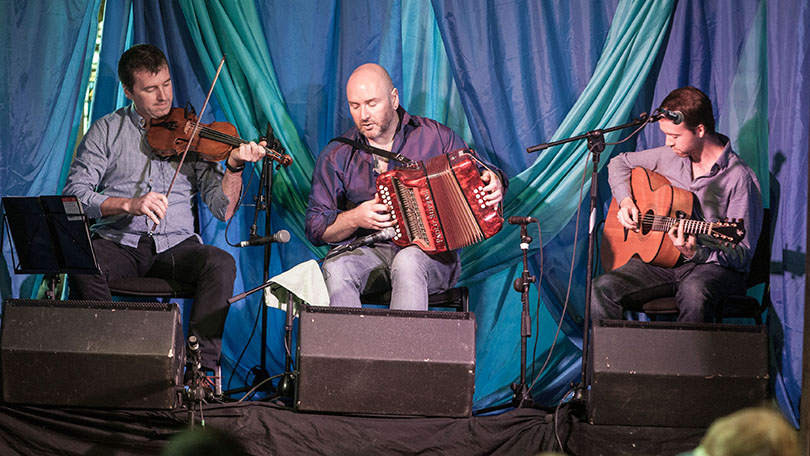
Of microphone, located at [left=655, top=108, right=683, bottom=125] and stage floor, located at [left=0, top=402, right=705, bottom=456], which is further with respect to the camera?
microphone, located at [left=655, top=108, right=683, bottom=125]

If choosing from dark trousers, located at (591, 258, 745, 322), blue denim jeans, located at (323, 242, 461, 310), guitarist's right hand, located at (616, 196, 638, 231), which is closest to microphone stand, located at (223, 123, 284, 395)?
blue denim jeans, located at (323, 242, 461, 310)

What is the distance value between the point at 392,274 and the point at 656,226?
1253 mm

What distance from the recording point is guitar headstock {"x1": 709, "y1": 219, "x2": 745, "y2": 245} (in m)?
3.64

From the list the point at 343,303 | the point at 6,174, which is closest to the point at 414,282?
the point at 343,303

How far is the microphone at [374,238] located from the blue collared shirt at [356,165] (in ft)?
0.86

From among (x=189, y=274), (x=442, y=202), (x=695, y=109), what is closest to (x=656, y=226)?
Result: (x=695, y=109)

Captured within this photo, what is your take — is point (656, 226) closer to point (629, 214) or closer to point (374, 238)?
point (629, 214)

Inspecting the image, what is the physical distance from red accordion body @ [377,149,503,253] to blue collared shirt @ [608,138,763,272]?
0.83 meters

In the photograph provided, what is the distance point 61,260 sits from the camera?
3.36m

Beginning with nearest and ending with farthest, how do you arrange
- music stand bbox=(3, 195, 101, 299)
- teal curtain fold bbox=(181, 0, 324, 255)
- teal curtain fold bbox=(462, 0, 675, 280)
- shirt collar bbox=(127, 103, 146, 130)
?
1. music stand bbox=(3, 195, 101, 299)
2. shirt collar bbox=(127, 103, 146, 130)
3. teal curtain fold bbox=(462, 0, 675, 280)
4. teal curtain fold bbox=(181, 0, 324, 255)

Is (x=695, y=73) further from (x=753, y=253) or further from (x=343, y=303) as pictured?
(x=343, y=303)

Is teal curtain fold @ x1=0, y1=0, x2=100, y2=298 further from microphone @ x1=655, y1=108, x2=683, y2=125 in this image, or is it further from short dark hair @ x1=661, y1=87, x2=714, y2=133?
short dark hair @ x1=661, y1=87, x2=714, y2=133

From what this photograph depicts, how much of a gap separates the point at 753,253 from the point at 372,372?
1848 mm

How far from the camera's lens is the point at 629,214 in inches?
153
